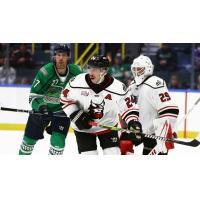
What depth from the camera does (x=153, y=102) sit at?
4398 mm

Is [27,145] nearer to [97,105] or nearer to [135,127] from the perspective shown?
[97,105]

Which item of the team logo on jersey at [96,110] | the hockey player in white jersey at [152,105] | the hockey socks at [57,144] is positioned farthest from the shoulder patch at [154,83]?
the hockey socks at [57,144]

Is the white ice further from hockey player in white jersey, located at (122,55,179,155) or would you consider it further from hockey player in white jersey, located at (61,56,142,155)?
hockey player in white jersey, located at (61,56,142,155)

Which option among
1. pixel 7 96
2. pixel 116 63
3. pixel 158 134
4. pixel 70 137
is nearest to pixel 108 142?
pixel 158 134

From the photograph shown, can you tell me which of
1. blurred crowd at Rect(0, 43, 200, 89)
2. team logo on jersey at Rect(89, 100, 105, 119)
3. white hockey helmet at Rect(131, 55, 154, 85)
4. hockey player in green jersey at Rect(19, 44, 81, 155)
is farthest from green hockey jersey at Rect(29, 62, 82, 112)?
blurred crowd at Rect(0, 43, 200, 89)

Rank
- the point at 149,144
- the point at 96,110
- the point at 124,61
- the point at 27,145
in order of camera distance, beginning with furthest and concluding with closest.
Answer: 1. the point at 124,61
2. the point at 27,145
3. the point at 149,144
4. the point at 96,110

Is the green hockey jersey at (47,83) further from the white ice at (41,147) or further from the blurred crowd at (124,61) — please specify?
the blurred crowd at (124,61)

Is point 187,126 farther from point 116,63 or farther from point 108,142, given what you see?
point 108,142

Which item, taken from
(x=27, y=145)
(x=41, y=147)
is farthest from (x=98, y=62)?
(x=41, y=147)

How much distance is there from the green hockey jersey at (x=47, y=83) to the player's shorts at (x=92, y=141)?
0.66 m

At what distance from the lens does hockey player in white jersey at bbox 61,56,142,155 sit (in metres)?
4.00

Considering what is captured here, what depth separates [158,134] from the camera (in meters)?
4.38

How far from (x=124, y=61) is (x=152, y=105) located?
3.27m
